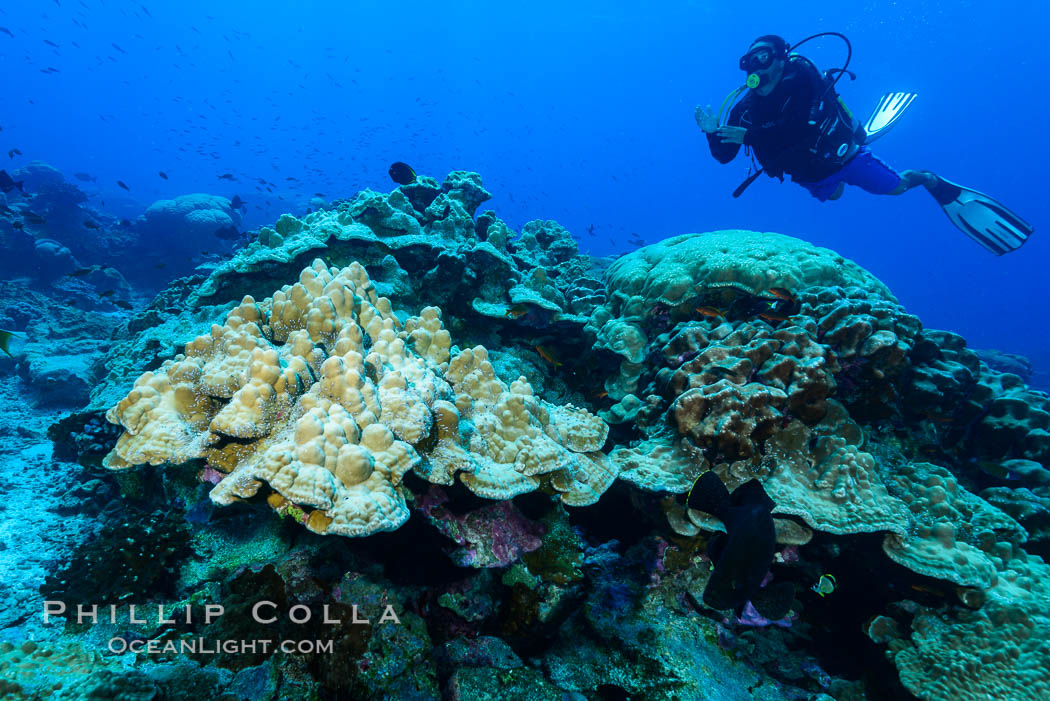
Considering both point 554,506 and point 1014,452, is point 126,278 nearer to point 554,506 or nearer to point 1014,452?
point 554,506

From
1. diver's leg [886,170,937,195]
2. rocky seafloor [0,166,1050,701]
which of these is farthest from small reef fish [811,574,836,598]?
diver's leg [886,170,937,195]

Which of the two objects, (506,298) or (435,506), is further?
(506,298)

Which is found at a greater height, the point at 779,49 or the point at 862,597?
the point at 779,49

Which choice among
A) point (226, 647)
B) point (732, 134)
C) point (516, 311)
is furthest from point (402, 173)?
point (226, 647)

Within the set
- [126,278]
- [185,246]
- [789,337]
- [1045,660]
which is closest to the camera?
[1045,660]

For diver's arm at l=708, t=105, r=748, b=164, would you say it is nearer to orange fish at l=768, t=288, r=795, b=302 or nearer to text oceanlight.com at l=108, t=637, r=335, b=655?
orange fish at l=768, t=288, r=795, b=302

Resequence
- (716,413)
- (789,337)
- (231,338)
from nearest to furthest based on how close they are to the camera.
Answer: (231,338), (716,413), (789,337)

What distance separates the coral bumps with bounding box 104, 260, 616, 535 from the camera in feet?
6.13

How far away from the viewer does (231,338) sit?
8.56ft

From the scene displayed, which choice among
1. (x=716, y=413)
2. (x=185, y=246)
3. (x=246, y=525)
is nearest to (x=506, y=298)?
(x=716, y=413)

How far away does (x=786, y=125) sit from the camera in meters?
6.84

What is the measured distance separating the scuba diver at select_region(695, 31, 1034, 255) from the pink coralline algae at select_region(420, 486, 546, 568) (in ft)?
21.0

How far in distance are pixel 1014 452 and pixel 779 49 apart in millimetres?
6600

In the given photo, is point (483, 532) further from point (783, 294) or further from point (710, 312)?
point (783, 294)
